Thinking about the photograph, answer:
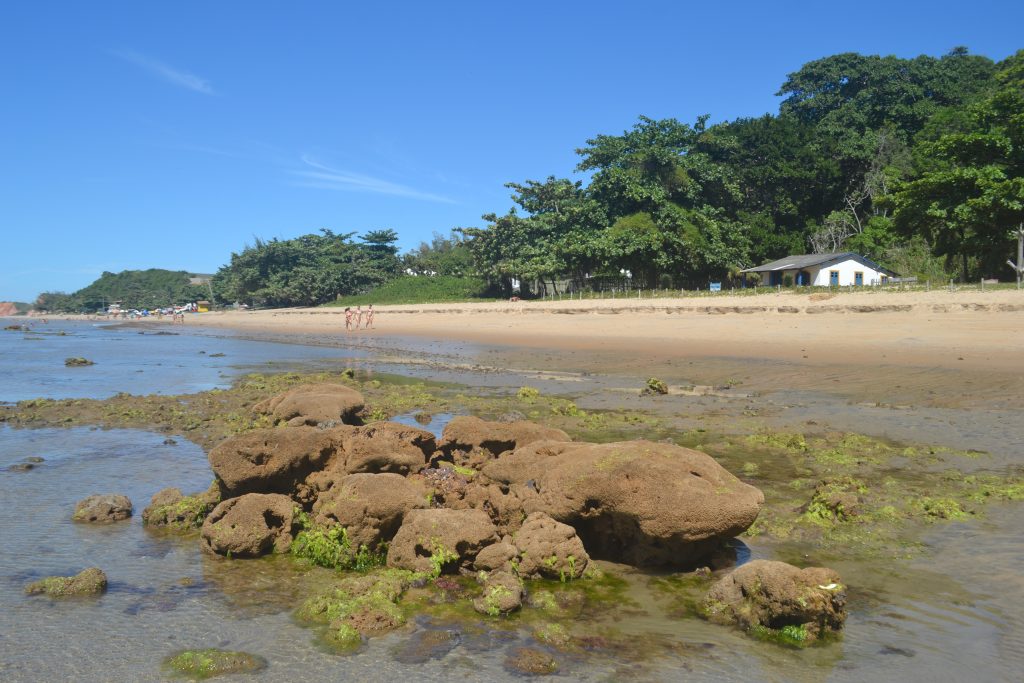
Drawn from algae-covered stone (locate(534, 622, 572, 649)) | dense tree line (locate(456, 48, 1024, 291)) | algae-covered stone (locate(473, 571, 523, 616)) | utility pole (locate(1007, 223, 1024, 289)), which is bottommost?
algae-covered stone (locate(534, 622, 572, 649))

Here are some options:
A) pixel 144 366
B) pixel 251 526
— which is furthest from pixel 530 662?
pixel 144 366

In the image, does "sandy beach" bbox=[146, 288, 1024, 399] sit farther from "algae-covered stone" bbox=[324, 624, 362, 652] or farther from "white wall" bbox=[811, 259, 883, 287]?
"white wall" bbox=[811, 259, 883, 287]

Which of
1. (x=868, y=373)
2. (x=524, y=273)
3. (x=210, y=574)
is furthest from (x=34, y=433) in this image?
(x=524, y=273)

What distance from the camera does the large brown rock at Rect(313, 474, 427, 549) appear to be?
7.00 meters

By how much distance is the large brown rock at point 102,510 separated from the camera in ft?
27.2

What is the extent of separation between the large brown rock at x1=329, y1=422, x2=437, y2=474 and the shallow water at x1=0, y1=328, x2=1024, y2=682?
1435 millimetres

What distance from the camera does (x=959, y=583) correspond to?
6.05 m

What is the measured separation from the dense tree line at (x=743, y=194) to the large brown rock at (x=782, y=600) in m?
42.7

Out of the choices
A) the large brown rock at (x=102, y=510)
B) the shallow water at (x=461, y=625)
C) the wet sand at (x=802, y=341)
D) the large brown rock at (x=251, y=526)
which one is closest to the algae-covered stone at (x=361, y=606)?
the shallow water at (x=461, y=625)

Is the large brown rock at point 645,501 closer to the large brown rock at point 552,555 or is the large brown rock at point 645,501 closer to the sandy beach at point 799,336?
the large brown rock at point 552,555

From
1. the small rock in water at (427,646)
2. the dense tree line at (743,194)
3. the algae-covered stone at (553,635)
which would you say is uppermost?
the dense tree line at (743,194)

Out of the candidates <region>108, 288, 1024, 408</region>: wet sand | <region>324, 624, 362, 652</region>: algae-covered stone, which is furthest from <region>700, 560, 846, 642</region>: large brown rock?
<region>108, 288, 1024, 408</region>: wet sand

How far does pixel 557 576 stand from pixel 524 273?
169 feet

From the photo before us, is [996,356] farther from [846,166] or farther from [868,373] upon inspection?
[846,166]
